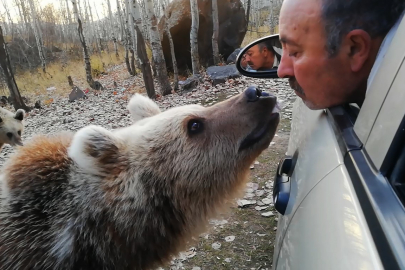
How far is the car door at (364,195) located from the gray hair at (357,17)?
0.39m

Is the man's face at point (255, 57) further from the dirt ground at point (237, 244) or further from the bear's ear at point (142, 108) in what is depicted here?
the dirt ground at point (237, 244)

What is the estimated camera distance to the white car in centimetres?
84

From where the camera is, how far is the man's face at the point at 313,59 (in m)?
1.57

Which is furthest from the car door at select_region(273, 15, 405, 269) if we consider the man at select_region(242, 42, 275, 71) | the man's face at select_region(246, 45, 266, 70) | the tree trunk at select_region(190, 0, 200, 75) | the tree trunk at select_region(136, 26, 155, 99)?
the tree trunk at select_region(190, 0, 200, 75)

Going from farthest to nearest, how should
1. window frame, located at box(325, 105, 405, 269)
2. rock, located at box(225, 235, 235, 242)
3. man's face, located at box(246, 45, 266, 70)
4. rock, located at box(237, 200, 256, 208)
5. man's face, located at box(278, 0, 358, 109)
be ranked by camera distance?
rock, located at box(237, 200, 256, 208), rock, located at box(225, 235, 235, 242), man's face, located at box(246, 45, 266, 70), man's face, located at box(278, 0, 358, 109), window frame, located at box(325, 105, 405, 269)

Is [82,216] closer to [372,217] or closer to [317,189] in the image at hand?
[317,189]

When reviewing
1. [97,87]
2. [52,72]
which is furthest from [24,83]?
[97,87]

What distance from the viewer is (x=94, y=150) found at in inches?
90.3

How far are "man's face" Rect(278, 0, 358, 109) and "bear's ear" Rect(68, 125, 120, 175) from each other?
1.34 meters

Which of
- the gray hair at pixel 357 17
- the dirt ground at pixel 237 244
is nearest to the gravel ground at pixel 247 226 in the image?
the dirt ground at pixel 237 244

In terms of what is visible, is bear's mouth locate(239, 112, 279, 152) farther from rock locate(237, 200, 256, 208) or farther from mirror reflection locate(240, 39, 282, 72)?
rock locate(237, 200, 256, 208)

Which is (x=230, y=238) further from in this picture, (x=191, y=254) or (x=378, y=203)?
(x=378, y=203)

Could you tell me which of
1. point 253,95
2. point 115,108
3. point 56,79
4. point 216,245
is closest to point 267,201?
point 216,245

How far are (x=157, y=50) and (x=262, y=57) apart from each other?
994cm
